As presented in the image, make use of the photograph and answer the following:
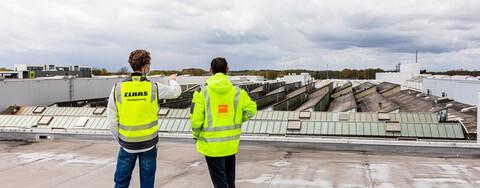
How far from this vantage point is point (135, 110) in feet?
13.2

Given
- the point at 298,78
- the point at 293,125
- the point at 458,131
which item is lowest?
the point at 458,131

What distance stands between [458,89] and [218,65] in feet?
129

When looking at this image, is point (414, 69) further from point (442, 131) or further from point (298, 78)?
point (442, 131)

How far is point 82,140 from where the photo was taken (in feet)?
30.5

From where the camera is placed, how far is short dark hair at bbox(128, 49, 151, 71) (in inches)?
163

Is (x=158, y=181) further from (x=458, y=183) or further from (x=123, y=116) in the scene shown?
(x=458, y=183)

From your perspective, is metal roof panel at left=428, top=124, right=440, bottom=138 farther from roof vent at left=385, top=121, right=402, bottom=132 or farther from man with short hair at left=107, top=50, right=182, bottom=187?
man with short hair at left=107, top=50, right=182, bottom=187

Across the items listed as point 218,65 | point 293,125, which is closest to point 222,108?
point 218,65

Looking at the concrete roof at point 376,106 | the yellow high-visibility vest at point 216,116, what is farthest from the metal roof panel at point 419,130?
the concrete roof at point 376,106

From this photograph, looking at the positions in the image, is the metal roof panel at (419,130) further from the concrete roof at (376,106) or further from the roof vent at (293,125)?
the concrete roof at (376,106)

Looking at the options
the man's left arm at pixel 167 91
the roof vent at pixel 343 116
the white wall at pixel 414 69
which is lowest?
the roof vent at pixel 343 116

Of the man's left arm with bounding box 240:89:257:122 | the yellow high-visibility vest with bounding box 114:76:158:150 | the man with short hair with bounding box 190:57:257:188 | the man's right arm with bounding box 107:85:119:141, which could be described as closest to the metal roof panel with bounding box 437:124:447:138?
the man's left arm with bounding box 240:89:257:122

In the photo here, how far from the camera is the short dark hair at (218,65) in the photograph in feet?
14.1

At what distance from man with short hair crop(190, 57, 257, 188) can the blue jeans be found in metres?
0.66
